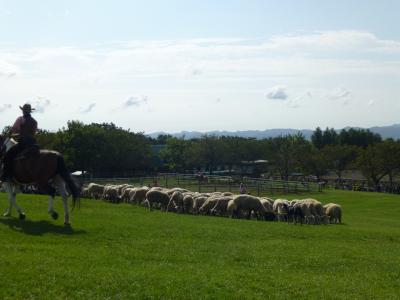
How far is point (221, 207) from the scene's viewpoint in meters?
29.5

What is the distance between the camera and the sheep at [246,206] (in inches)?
1123

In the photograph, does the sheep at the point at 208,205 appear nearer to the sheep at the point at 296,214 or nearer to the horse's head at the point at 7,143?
the sheep at the point at 296,214

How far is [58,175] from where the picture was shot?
1573 cm

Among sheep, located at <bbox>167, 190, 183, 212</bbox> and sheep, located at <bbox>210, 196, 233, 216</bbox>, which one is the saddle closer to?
sheep, located at <bbox>210, 196, 233, 216</bbox>

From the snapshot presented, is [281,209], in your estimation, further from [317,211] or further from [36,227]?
[36,227]

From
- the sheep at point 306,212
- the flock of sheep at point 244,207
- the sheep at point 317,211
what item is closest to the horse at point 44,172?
the flock of sheep at point 244,207

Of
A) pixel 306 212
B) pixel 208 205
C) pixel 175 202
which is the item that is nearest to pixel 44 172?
pixel 208 205

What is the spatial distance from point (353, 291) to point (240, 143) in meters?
103

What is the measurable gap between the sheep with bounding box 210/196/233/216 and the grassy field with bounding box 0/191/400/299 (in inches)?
419

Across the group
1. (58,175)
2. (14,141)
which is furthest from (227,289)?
(14,141)

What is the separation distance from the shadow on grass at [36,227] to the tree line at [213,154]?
2220 inches

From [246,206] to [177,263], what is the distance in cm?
1680

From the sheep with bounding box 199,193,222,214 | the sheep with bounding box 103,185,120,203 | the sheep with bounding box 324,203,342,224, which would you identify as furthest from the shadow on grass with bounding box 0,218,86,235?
the sheep with bounding box 103,185,120,203

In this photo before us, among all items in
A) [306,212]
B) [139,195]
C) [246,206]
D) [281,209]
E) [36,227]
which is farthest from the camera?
[139,195]
